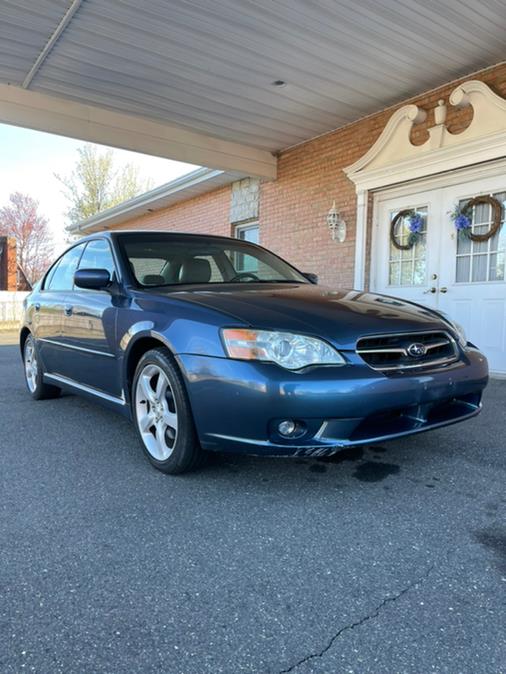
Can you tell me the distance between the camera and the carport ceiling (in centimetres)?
456

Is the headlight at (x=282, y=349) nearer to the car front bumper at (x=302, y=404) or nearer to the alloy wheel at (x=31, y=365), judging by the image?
the car front bumper at (x=302, y=404)

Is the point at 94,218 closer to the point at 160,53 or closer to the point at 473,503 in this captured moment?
the point at 160,53

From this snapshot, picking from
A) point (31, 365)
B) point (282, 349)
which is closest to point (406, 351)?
point (282, 349)

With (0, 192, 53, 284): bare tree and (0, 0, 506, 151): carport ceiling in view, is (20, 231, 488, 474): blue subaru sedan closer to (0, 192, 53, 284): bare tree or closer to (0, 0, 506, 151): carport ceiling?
(0, 0, 506, 151): carport ceiling

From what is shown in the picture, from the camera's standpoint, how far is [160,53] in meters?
5.33

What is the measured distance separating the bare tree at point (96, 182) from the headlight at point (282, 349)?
2498 centimetres

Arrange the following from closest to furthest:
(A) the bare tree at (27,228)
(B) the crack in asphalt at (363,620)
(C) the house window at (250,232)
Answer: (B) the crack in asphalt at (363,620)
(C) the house window at (250,232)
(A) the bare tree at (27,228)

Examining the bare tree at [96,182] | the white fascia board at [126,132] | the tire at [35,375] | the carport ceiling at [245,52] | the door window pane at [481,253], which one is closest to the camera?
the tire at [35,375]

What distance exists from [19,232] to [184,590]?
115 ft

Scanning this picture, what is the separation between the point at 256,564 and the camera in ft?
5.96

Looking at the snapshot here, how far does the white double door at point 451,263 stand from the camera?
18.9 feet

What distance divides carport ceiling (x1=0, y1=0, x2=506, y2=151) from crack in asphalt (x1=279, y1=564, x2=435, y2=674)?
465 cm

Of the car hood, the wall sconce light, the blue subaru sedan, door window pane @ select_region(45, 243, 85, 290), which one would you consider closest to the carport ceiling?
the wall sconce light

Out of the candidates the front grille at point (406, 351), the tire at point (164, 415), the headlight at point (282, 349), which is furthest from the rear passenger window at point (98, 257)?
the front grille at point (406, 351)
